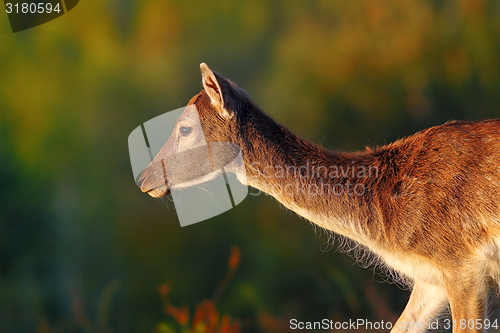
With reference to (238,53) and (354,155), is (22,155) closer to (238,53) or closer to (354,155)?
(238,53)

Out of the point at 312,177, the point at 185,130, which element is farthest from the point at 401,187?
the point at 185,130

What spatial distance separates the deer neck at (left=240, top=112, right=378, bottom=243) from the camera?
3072 millimetres

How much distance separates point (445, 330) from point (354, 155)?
1.42 m

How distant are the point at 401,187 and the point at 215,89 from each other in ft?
3.97

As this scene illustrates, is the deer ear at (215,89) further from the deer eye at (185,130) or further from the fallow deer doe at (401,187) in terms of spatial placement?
the deer eye at (185,130)

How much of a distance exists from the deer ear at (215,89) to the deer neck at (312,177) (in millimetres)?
167

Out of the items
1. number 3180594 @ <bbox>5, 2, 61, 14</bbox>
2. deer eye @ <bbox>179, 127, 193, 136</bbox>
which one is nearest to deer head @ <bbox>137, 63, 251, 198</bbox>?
deer eye @ <bbox>179, 127, 193, 136</bbox>

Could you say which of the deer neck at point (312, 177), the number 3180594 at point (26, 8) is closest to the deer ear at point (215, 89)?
the deer neck at point (312, 177)

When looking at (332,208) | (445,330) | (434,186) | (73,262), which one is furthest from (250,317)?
(434,186)

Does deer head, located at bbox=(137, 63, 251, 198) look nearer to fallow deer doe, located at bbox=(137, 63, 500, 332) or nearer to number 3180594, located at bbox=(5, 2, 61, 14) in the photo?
fallow deer doe, located at bbox=(137, 63, 500, 332)

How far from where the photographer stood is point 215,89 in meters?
3.05

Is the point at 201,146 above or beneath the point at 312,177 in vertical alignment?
above

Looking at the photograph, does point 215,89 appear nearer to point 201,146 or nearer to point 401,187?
point 201,146

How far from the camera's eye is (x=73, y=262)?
520cm
